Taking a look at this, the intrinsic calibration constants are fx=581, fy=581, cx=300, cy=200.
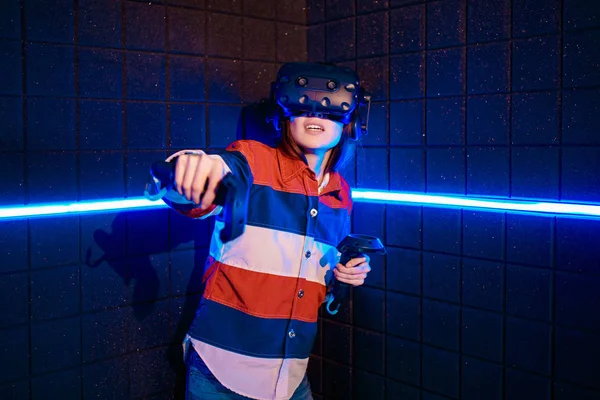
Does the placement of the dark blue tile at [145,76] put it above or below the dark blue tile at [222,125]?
above

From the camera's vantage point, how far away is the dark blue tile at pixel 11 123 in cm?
221

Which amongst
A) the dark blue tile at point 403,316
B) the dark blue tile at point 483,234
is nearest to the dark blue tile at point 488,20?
the dark blue tile at point 483,234

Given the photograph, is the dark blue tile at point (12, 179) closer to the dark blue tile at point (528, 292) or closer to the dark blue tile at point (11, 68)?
the dark blue tile at point (11, 68)

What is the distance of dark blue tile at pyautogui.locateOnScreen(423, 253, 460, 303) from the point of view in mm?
2447

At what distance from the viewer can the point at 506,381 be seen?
90.8 inches

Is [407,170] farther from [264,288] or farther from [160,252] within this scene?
[160,252]

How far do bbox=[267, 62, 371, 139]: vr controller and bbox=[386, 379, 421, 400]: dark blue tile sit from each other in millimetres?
1305

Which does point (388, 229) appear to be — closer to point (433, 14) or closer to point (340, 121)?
point (340, 121)

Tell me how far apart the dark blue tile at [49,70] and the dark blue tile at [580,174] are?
6.36ft

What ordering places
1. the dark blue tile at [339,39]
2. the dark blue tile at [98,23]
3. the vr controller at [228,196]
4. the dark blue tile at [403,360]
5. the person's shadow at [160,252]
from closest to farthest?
the vr controller at [228,196] → the dark blue tile at [98,23] → the person's shadow at [160,252] → the dark blue tile at [403,360] → the dark blue tile at [339,39]

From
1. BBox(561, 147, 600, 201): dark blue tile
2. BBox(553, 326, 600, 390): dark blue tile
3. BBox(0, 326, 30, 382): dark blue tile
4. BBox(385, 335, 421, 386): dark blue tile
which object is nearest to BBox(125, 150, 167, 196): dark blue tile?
BBox(0, 326, 30, 382): dark blue tile

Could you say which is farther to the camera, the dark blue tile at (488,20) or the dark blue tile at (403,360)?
the dark blue tile at (403,360)

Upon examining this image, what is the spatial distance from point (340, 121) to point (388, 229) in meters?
0.71

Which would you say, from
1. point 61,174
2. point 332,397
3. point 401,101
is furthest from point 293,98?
point 332,397
